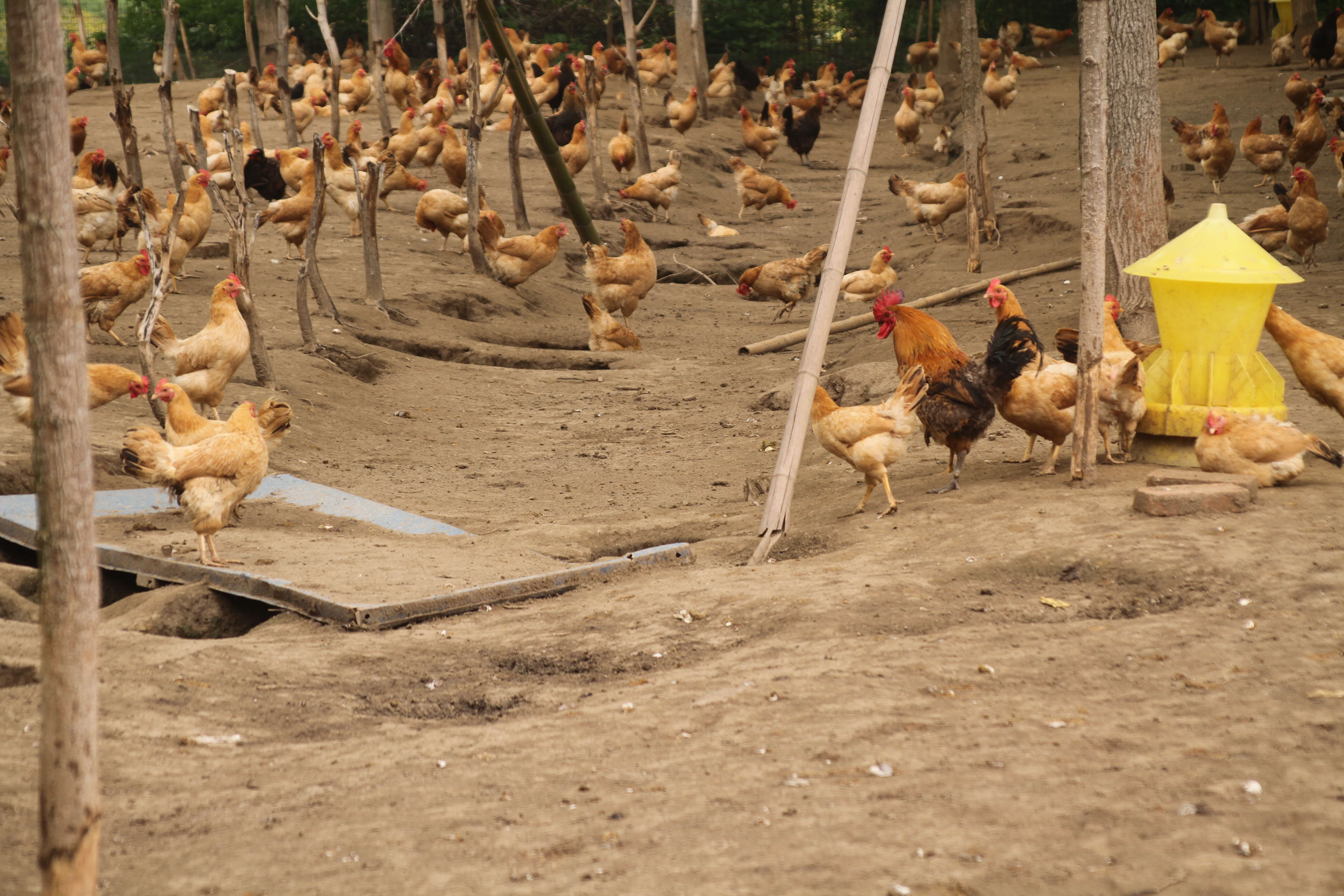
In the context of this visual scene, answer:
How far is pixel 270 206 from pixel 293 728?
1000 centimetres

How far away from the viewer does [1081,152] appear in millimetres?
6277

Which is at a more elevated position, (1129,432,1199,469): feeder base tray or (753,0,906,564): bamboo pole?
(753,0,906,564): bamboo pole

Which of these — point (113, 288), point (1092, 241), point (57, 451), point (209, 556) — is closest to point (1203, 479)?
point (1092, 241)

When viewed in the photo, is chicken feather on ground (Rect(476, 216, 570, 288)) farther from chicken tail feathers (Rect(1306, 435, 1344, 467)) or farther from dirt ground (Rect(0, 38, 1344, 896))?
chicken tail feathers (Rect(1306, 435, 1344, 467))

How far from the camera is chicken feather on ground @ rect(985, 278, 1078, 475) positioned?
648 centimetres

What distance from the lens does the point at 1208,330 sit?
636cm

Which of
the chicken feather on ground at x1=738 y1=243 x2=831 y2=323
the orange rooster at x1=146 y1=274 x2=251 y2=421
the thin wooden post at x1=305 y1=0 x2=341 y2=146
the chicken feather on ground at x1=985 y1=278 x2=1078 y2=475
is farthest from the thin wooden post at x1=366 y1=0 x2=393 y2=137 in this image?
the chicken feather on ground at x1=985 y1=278 x2=1078 y2=475

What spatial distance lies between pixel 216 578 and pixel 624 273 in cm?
837

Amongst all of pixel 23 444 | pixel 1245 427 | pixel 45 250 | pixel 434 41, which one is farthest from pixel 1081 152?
pixel 434 41

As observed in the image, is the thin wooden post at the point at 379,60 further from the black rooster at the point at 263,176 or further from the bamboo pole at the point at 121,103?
the bamboo pole at the point at 121,103

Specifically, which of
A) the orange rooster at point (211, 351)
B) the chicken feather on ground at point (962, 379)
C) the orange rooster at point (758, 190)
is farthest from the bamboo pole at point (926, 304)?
the orange rooster at point (758, 190)

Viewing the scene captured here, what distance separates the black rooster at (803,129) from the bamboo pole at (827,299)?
61.5ft

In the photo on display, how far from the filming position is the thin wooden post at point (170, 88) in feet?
39.0

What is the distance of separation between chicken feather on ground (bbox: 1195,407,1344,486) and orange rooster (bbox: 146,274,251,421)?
633 centimetres
